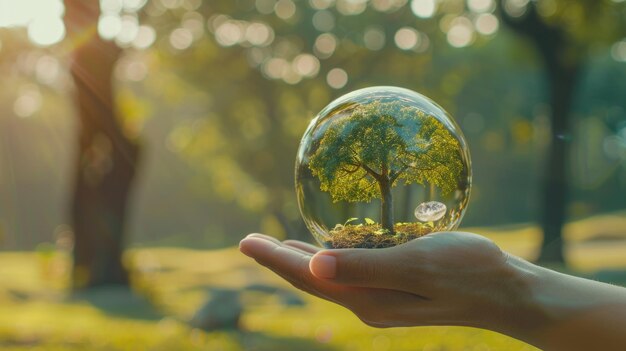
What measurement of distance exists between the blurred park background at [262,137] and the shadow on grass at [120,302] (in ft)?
0.28

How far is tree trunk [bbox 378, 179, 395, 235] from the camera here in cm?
363

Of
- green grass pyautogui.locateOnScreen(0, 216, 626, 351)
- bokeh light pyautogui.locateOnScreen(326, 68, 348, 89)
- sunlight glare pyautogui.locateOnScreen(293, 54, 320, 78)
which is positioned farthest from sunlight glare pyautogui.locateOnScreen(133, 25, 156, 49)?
bokeh light pyautogui.locateOnScreen(326, 68, 348, 89)

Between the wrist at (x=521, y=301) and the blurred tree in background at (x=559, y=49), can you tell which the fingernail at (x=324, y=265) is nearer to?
the wrist at (x=521, y=301)

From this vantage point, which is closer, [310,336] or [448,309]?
[448,309]

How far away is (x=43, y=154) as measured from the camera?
195 ft

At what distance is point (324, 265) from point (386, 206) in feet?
2.40

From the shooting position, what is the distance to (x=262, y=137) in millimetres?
37281

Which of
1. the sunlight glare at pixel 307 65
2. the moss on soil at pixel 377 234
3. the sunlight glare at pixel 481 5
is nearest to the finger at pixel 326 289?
the moss on soil at pixel 377 234

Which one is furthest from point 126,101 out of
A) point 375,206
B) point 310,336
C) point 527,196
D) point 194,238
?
point 194,238

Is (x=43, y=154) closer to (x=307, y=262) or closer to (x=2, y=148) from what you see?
(x=2, y=148)

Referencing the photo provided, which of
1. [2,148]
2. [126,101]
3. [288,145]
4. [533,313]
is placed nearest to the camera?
[533,313]

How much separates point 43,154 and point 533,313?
60.7 metres

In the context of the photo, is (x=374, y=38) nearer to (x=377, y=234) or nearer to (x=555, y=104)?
(x=555, y=104)

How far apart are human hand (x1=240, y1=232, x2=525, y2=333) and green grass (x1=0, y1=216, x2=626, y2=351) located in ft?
22.4
